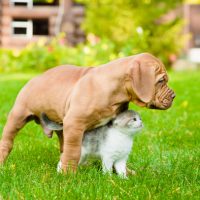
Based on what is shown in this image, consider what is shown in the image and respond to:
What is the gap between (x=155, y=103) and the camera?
364 cm

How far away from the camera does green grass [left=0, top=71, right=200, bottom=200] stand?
333cm

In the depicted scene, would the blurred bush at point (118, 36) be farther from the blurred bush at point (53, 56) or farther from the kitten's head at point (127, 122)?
the kitten's head at point (127, 122)

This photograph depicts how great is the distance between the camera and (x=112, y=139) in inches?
143

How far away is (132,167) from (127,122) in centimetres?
71

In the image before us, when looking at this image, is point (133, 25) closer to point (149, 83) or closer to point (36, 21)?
point (36, 21)

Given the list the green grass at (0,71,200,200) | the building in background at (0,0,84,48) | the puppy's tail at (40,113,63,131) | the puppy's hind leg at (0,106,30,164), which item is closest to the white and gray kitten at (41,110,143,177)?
the green grass at (0,71,200,200)

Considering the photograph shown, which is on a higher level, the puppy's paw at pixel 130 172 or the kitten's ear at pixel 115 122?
the kitten's ear at pixel 115 122

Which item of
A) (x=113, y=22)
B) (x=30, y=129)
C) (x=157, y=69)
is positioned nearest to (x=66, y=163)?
(x=157, y=69)

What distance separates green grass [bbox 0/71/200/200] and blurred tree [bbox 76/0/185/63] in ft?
39.6

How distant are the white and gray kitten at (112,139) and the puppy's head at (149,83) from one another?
130 mm

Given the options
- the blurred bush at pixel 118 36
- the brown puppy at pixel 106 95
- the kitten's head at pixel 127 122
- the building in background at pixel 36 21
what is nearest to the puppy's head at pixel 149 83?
the brown puppy at pixel 106 95

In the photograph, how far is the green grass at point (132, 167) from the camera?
333 cm

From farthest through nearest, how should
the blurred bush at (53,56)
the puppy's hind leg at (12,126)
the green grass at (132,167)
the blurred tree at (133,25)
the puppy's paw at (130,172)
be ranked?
the blurred tree at (133,25) → the blurred bush at (53,56) → the puppy's hind leg at (12,126) → the puppy's paw at (130,172) → the green grass at (132,167)

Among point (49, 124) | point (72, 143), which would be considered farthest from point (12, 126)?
point (72, 143)
